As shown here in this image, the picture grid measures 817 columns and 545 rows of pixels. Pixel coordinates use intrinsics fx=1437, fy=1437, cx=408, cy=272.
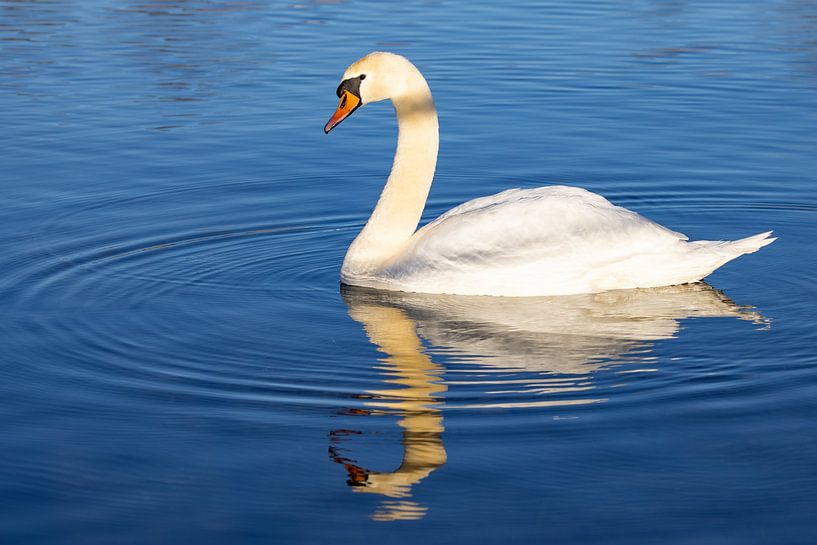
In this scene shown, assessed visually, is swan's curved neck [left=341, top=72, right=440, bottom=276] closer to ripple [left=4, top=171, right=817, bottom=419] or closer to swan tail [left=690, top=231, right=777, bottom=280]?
ripple [left=4, top=171, right=817, bottom=419]

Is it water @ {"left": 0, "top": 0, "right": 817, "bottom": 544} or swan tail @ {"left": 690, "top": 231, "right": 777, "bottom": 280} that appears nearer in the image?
water @ {"left": 0, "top": 0, "right": 817, "bottom": 544}

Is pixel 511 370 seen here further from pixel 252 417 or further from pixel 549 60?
pixel 549 60

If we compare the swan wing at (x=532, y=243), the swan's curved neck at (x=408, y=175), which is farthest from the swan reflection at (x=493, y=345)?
the swan's curved neck at (x=408, y=175)

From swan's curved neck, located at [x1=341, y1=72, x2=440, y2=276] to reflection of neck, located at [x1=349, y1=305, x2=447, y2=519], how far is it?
81 cm

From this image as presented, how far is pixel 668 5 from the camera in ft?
65.7

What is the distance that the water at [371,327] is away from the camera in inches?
219

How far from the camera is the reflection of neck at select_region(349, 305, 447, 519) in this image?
5771 millimetres

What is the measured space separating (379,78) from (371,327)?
192 centimetres

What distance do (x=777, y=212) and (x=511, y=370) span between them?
405cm

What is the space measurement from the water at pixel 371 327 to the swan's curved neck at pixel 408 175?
0.47 meters

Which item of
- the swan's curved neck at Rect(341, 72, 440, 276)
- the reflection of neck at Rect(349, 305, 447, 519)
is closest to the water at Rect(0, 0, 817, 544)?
the reflection of neck at Rect(349, 305, 447, 519)

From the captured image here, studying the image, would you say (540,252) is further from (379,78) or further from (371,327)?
(379,78)

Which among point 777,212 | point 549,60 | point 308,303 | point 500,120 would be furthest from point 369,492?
point 549,60

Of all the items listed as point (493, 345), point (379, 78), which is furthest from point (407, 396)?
point (379, 78)
